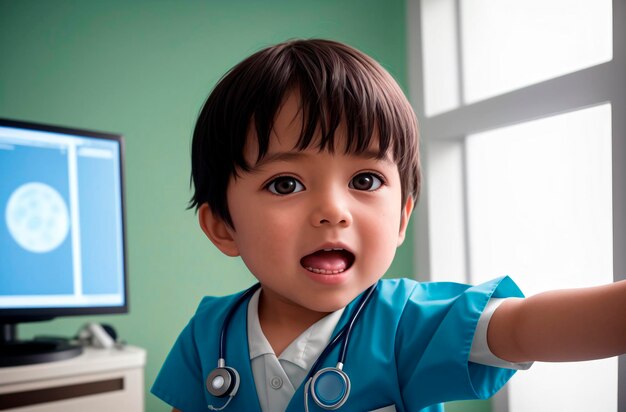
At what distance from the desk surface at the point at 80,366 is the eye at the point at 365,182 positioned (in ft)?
2.52

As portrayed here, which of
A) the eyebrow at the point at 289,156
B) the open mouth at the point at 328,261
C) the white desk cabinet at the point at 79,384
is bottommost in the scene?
the white desk cabinet at the point at 79,384

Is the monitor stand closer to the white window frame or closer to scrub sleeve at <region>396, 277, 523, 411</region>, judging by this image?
scrub sleeve at <region>396, 277, 523, 411</region>

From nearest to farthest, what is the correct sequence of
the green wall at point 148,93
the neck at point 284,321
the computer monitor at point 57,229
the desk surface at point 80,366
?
the neck at point 284,321 → the desk surface at point 80,366 → the computer monitor at point 57,229 → the green wall at point 148,93

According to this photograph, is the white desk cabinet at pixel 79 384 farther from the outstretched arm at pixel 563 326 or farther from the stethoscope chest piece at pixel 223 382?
the outstretched arm at pixel 563 326

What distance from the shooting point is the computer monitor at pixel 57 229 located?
119 cm

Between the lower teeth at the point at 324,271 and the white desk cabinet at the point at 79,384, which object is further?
the white desk cabinet at the point at 79,384

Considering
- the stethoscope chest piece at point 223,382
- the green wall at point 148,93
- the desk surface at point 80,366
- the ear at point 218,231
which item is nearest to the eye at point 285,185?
the ear at point 218,231

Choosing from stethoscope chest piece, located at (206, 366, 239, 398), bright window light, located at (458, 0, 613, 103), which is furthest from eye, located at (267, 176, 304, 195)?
bright window light, located at (458, 0, 613, 103)

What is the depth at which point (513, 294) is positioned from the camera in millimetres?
625

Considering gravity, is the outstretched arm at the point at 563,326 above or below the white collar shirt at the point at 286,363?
above

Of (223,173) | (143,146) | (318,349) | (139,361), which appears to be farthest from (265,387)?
(143,146)

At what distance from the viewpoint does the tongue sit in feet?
2.06

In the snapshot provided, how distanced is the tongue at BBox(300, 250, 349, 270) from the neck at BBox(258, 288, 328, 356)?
12cm

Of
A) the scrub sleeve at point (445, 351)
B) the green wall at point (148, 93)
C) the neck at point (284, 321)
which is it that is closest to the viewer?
the scrub sleeve at point (445, 351)
